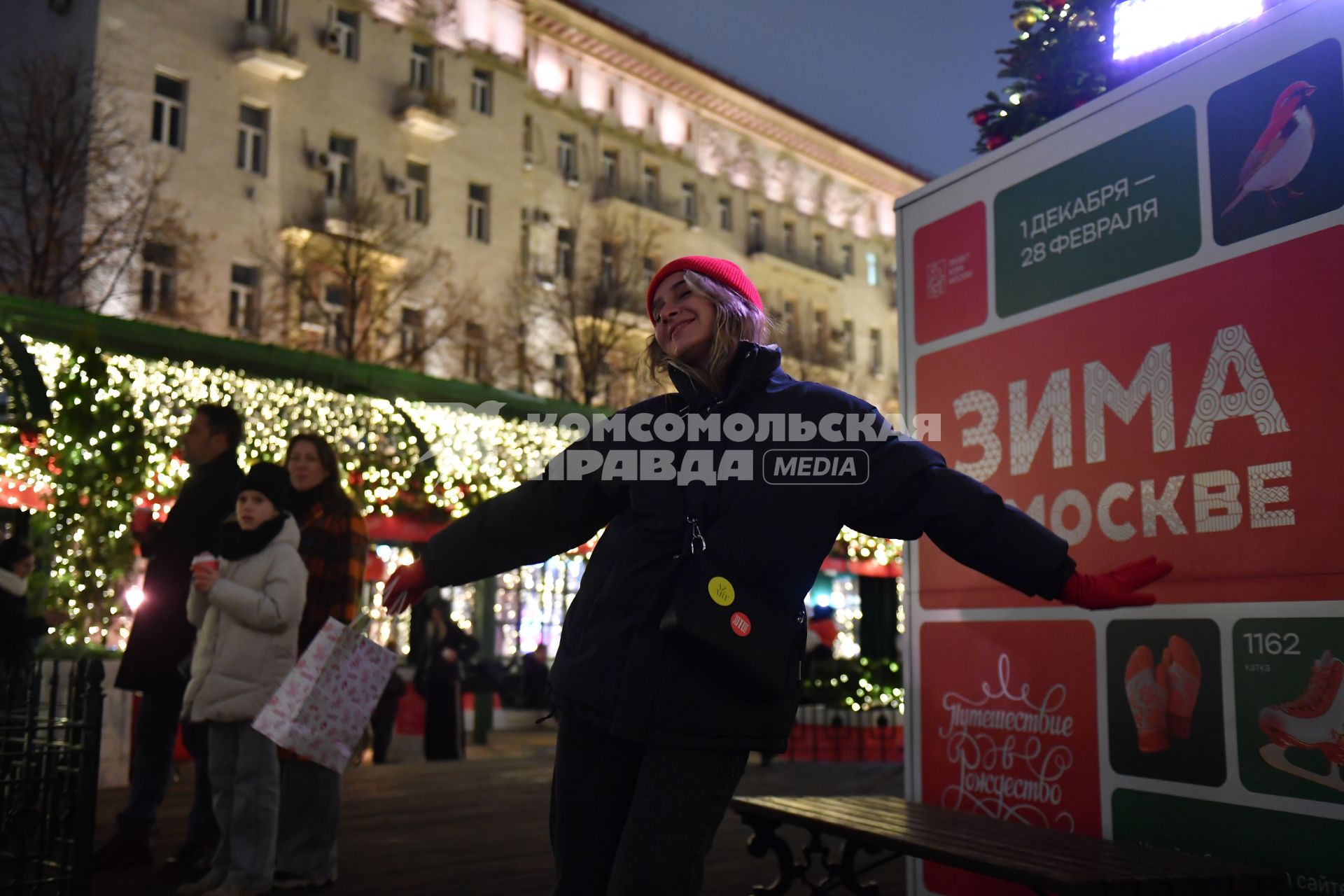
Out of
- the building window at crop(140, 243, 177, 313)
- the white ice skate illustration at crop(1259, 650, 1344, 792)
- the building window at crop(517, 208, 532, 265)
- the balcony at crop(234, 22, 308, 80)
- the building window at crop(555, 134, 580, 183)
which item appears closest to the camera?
the white ice skate illustration at crop(1259, 650, 1344, 792)

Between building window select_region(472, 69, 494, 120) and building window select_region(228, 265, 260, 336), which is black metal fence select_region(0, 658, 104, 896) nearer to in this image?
building window select_region(228, 265, 260, 336)

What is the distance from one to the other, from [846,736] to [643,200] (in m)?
21.2

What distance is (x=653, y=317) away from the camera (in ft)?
9.48

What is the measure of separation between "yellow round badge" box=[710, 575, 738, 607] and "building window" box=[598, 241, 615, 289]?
2345cm

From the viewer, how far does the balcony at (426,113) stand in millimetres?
25125

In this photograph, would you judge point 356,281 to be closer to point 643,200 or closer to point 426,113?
point 426,113

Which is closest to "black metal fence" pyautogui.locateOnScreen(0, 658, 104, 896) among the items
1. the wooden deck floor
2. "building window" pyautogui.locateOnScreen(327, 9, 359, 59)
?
the wooden deck floor

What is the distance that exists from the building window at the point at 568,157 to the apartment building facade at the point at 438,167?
0.04 metres

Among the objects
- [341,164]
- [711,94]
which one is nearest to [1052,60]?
[341,164]

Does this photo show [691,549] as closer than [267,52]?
Yes

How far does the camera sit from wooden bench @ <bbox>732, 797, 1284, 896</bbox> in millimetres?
3004

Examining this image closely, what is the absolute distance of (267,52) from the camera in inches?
880

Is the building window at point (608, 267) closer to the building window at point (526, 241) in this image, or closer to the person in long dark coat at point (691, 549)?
the building window at point (526, 241)

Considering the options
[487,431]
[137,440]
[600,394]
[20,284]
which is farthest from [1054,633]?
[600,394]
